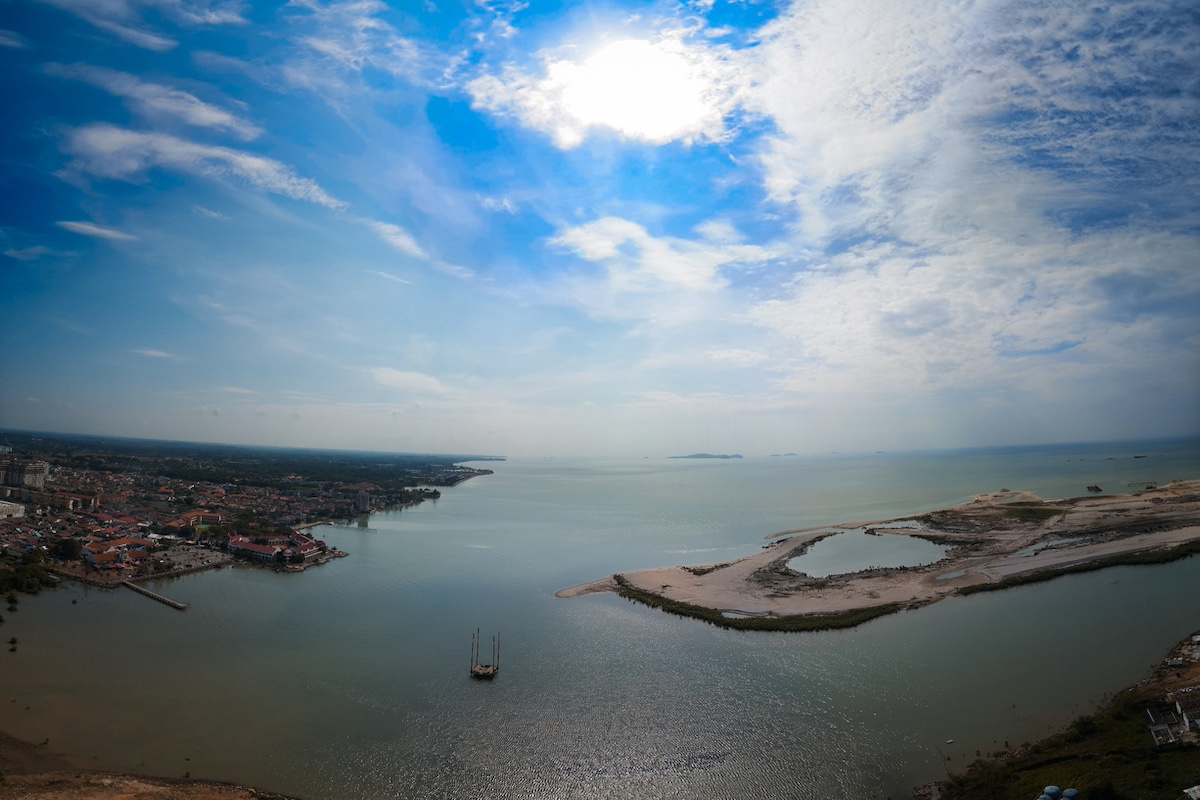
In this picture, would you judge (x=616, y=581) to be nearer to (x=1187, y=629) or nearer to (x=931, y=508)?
(x=1187, y=629)

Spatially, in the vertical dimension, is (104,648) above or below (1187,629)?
below

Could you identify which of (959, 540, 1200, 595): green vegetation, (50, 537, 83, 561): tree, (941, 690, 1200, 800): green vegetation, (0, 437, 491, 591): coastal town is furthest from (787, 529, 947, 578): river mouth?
(50, 537, 83, 561): tree

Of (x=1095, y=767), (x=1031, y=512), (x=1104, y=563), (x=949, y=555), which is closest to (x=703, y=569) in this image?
(x=949, y=555)

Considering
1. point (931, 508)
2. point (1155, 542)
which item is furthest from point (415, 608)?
point (931, 508)

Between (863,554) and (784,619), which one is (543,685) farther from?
(863,554)

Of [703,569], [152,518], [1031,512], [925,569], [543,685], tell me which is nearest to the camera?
[543,685]

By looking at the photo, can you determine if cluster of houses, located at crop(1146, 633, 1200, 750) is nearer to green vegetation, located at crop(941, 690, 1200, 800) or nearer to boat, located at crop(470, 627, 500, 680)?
green vegetation, located at crop(941, 690, 1200, 800)
